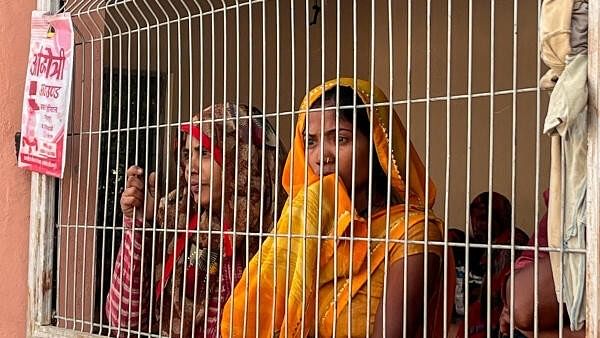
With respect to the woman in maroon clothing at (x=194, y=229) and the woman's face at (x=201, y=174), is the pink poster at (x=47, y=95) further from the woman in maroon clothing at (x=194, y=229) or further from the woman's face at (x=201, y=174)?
the woman's face at (x=201, y=174)

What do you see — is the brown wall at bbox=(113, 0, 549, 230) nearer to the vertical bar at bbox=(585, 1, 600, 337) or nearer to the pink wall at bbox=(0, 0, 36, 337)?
the pink wall at bbox=(0, 0, 36, 337)

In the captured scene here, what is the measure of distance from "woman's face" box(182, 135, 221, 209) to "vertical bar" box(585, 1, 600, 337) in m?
1.49

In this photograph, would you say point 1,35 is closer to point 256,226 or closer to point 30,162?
point 30,162

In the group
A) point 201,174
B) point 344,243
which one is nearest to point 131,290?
point 201,174

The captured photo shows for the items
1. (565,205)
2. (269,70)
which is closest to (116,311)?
(565,205)

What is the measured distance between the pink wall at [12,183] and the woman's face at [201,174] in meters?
0.90

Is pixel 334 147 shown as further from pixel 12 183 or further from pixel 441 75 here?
pixel 441 75

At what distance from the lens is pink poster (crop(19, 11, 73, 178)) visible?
12.4 ft

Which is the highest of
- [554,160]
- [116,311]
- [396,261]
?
[554,160]

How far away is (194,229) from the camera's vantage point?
3443 mm

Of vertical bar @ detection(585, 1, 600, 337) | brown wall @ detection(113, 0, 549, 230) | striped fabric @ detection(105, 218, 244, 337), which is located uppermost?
brown wall @ detection(113, 0, 549, 230)

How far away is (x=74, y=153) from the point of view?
385cm

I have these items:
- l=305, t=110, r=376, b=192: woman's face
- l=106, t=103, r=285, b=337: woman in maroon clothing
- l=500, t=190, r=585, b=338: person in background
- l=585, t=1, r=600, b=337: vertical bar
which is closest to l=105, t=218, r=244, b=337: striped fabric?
l=106, t=103, r=285, b=337: woman in maroon clothing

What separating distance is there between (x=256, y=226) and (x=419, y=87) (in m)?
2.24
